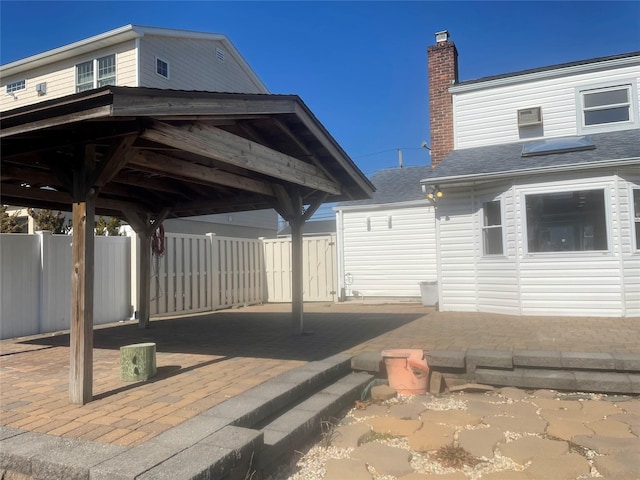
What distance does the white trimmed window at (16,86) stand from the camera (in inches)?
606

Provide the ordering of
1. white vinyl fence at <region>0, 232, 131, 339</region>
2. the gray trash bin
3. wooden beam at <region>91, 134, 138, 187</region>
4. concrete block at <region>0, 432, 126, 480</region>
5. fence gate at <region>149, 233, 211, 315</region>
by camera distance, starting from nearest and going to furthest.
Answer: concrete block at <region>0, 432, 126, 480</region> → wooden beam at <region>91, 134, 138, 187</region> → white vinyl fence at <region>0, 232, 131, 339</region> → fence gate at <region>149, 233, 211, 315</region> → the gray trash bin

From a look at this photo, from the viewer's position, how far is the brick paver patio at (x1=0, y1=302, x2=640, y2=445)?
3.52 metres

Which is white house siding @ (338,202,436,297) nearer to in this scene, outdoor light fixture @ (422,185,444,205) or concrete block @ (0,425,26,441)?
outdoor light fixture @ (422,185,444,205)

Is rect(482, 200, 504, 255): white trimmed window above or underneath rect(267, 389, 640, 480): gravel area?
above

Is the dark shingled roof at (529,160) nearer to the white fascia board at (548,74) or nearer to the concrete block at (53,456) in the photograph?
the white fascia board at (548,74)

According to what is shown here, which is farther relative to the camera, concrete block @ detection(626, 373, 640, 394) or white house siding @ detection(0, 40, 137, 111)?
white house siding @ detection(0, 40, 137, 111)

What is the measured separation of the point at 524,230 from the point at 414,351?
15.5ft

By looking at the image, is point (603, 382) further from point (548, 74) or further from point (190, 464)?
point (548, 74)

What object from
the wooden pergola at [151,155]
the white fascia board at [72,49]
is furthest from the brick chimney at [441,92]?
the white fascia board at [72,49]

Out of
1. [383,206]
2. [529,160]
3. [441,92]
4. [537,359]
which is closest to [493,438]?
[537,359]

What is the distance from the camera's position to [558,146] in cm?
911

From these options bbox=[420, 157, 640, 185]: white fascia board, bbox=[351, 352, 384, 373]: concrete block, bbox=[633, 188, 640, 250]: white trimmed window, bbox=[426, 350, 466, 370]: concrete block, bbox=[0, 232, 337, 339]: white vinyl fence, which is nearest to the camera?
bbox=[426, 350, 466, 370]: concrete block

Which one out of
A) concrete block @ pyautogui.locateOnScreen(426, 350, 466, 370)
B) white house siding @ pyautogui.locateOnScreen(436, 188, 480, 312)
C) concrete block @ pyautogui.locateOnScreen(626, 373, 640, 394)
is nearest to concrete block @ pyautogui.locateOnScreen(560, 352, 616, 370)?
concrete block @ pyautogui.locateOnScreen(626, 373, 640, 394)

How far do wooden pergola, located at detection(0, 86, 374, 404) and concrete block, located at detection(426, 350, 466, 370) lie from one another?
2525 millimetres
